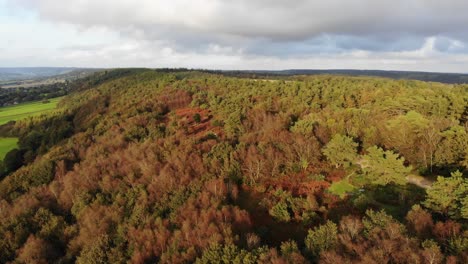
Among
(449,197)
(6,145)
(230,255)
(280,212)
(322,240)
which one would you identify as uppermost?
(449,197)

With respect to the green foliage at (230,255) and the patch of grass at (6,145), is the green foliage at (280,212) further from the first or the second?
the patch of grass at (6,145)

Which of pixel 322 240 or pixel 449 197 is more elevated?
pixel 449 197

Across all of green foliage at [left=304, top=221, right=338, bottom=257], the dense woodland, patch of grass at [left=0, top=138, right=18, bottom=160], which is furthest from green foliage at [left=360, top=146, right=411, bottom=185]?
patch of grass at [left=0, top=138, right=18, bottom=160]

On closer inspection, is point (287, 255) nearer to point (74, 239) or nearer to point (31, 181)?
point (74, 239)

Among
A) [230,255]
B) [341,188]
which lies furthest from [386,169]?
[230,255]

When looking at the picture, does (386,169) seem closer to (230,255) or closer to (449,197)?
(449,197)

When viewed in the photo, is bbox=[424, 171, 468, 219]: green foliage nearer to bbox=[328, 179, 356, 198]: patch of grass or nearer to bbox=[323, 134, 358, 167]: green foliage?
bbox=[328, 179, 356, 198]: patch of grass

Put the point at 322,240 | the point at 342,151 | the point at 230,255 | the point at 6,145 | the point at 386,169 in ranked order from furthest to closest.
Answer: the point at 6,145 < the point at 342,151 < the point at 386,169 < the point at 322,240 < the point at 230,255

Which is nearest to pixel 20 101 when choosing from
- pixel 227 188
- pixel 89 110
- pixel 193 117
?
pixel 89 110
